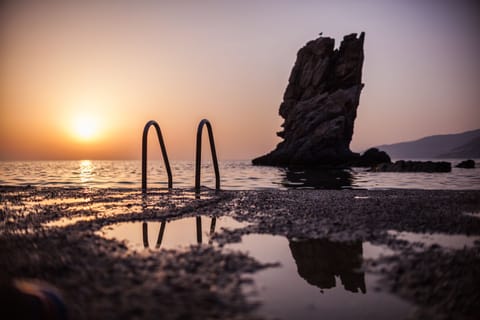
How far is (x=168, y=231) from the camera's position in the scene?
31.1 ft

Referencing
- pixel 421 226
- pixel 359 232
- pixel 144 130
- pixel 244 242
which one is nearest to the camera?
pixel 244 242

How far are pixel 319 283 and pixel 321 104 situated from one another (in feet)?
299

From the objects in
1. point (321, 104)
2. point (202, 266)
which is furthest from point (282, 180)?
point (321, 104)

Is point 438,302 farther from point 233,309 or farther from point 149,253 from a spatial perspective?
point 149,253

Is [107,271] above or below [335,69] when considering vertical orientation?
below

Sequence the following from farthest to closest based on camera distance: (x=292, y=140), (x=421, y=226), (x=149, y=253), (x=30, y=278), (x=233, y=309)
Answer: (x=292, y=140) → (x=421, y=226) → (x=149, y=253) → (x=30, y=278) → (x=233, y=309)

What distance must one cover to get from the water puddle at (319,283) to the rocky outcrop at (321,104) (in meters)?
78.2

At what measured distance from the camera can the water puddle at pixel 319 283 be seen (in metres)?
4.46

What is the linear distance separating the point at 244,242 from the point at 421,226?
19.8 ft

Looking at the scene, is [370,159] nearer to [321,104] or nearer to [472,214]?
[321,104]

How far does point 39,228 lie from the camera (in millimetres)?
9375

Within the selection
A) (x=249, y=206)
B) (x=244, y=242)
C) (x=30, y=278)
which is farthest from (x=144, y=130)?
(x=30, y=278)

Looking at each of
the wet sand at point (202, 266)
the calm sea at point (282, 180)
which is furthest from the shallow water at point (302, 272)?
the calm sea at point (282, 180)

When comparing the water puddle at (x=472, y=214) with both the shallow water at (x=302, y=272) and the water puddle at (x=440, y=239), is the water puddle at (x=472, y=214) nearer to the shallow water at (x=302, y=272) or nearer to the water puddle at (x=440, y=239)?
the water puddle at (x=440, y=239)
